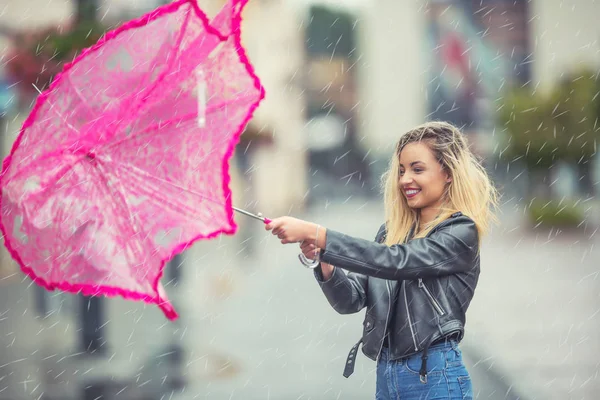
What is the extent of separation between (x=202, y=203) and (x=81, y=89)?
0.61 metres

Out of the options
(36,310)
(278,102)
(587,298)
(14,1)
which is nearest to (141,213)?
(36,310)

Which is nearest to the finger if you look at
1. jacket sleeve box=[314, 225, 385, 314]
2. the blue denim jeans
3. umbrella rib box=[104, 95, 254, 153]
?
jacket sleeve box=[314, 225, 385, 314]

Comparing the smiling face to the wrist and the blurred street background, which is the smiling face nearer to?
the wrist

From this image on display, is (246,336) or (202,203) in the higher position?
(202,203)

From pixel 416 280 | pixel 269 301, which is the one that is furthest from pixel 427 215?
pixel 269 301

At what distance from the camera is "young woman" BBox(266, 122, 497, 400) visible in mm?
2547

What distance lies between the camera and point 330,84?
272 feet

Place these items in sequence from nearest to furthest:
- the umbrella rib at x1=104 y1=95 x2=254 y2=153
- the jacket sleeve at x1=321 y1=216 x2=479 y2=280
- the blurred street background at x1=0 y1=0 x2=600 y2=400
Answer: the jacket sleeve at x1=321 y1=216 x2=479 y2=280, the umbrella rib at x1=104 y1=95 x2=254 y2=153, the blurred street background at x1=0 y1=0 x2=600 y2=400

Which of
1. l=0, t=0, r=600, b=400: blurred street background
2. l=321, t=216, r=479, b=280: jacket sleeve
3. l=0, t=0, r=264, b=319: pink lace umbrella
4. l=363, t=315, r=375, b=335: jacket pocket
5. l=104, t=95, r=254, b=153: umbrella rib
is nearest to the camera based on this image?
l=321, t=216, r=479, b=280: jacket sleeve

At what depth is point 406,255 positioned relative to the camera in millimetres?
2539

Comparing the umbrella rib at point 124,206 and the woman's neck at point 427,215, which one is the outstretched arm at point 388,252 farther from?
the umbrella rib at point 124,206

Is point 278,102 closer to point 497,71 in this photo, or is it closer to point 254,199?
point 254,199

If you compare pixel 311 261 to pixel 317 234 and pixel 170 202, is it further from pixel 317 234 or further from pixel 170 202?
pixel 170 202

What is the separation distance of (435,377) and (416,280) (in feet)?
1.02
